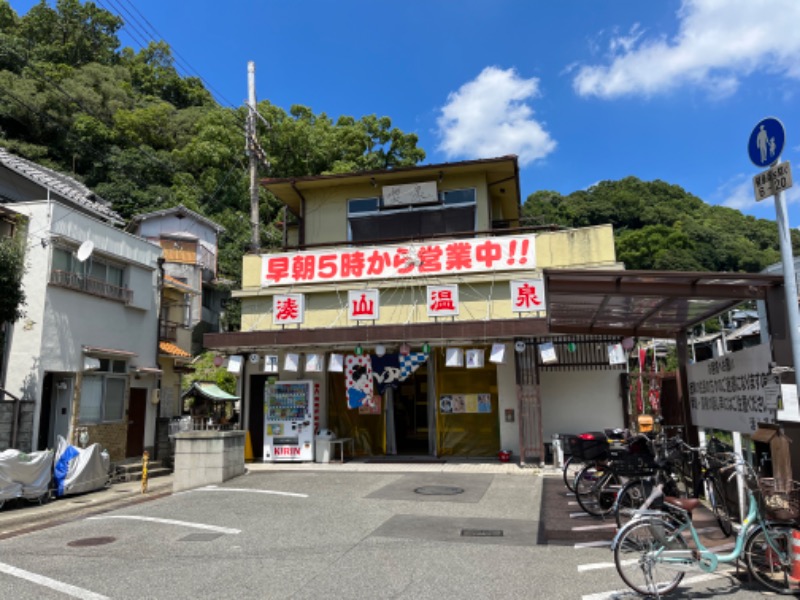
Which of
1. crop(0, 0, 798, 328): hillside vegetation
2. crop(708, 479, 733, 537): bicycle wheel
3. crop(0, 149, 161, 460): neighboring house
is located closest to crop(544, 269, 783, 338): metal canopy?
crop(708, 479, 733, 537): bicycle wheel

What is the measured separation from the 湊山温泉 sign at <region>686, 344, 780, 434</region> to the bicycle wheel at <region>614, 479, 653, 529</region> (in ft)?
5.55

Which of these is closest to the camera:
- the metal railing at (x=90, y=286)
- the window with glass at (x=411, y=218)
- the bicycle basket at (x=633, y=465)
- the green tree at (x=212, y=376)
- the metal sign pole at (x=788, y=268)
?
the metal sign pole at (x=788, y=268)

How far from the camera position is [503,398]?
15.9m

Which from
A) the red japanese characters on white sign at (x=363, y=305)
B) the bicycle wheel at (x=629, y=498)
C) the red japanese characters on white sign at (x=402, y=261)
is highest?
the red japanese characters on white sign at (x=402, y=261)

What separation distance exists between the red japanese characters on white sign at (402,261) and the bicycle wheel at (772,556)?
35.5 feet

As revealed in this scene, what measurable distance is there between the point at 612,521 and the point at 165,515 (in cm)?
750

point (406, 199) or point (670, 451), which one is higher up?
point (406, 199)

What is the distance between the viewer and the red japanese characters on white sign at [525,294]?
1434 centimetres

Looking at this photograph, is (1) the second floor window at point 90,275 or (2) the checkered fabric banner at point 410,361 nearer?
(2) the checkered fabric banner at point 410,361

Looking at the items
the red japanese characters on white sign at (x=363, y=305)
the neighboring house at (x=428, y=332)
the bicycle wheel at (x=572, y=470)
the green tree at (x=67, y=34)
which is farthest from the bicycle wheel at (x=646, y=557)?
the green tree at (x=67, y=34)

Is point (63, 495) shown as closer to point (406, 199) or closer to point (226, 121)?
point (406, 199)

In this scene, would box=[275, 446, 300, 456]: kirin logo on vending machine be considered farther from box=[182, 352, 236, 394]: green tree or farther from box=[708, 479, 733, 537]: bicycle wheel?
box=[182, 352, 236, 394]: green tree

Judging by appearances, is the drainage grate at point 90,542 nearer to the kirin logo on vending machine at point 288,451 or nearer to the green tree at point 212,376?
the kirin logo on vending machine at point 288,451

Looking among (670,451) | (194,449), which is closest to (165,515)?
(194,449)
